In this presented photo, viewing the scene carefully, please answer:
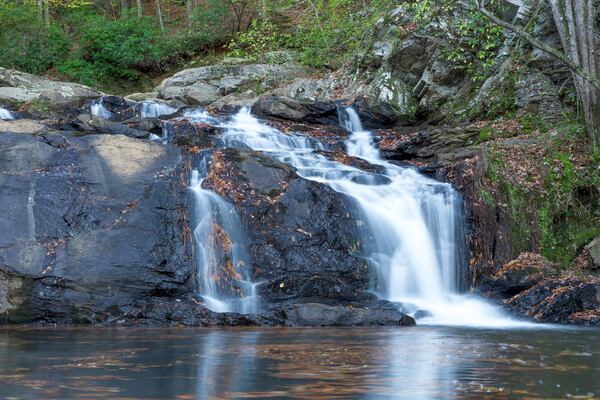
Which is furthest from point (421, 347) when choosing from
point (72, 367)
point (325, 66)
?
point (325, 66)

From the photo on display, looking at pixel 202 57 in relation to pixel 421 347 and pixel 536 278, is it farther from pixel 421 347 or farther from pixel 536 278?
pixel 421 347

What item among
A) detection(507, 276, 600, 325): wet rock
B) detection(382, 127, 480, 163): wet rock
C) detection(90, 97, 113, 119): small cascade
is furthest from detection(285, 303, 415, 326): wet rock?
detection(90, 97, 113, 119): small cascade

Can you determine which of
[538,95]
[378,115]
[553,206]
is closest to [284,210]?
[553,206]

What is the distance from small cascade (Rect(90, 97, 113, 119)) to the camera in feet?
62.3

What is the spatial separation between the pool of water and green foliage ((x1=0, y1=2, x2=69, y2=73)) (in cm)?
2150

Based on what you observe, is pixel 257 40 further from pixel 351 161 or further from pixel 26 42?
pixel 351 161

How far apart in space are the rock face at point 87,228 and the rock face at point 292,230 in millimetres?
998

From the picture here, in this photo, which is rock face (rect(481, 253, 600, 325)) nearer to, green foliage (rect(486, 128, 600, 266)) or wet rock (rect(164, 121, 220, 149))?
green foliage (rect(486, 128, 600, 266))

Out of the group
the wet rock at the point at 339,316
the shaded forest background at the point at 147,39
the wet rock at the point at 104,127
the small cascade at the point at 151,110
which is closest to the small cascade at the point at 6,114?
the wet rock at the point at 104,127

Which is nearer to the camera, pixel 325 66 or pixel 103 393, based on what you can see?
pixel 103 393

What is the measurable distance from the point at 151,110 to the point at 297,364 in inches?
556

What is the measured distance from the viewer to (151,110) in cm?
1947

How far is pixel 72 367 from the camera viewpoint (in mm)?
6105

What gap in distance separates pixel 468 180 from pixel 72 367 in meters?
9.81
